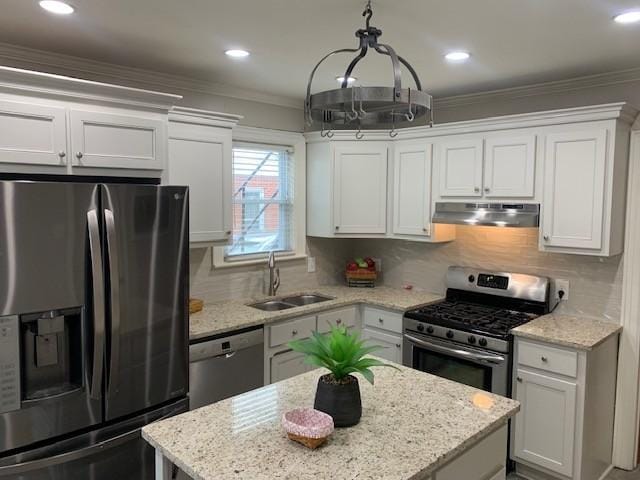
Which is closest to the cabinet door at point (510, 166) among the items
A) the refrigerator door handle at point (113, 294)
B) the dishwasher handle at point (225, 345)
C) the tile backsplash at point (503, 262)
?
the tile backsplash at point (503, 262)

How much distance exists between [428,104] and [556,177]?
1.96m

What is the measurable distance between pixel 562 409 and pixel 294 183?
259cm

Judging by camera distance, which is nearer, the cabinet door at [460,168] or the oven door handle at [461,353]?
the oven door handle at [461,353]

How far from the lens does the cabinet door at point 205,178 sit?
122 inches

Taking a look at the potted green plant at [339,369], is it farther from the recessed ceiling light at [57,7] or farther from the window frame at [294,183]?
the window frame at [294,183]

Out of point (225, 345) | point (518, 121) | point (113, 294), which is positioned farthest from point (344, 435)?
point (518, 121)

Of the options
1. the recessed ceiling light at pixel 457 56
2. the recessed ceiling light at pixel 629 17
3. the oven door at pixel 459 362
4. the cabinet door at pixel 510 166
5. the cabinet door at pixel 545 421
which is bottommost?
the cabinet door at pixel 545 421

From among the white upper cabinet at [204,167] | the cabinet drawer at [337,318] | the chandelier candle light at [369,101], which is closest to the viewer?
the chandelier candle light at [369,101]

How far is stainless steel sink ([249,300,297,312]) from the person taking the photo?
3809 mm

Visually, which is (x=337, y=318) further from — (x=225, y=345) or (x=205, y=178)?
(x=205, y=178)

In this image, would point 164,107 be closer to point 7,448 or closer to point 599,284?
point 7,448

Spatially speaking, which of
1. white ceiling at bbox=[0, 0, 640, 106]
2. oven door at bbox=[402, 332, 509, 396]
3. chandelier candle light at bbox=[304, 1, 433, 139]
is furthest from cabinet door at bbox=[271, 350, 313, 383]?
chandelier candle light at bbox=[304, 1, 433, 139]

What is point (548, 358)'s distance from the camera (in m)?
2.92

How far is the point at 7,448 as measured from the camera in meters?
2.07
